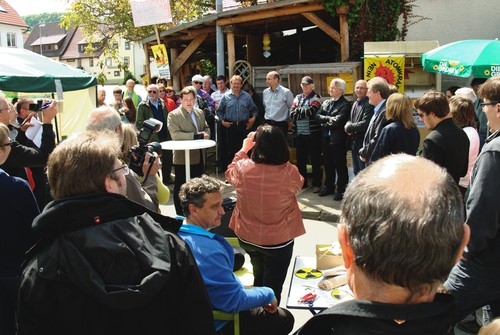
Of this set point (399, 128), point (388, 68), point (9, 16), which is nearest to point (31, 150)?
point (399, 128)

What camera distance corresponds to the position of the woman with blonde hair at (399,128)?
16.5 ft

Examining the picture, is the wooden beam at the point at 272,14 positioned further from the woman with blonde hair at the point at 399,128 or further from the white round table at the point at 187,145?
the woman with blonde hair at the point at 399,128

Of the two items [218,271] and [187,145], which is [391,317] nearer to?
[218,271]

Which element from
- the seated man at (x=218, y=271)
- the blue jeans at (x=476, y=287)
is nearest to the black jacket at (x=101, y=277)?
the seated man at (x=218, y=271)

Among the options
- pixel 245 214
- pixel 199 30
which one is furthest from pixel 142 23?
pixel 245 214

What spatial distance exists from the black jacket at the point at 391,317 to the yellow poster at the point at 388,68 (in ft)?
24.3

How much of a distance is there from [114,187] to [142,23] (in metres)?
9.93

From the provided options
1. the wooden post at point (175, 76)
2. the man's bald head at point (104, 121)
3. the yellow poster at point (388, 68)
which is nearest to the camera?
the man's bald head at point (104, 121)

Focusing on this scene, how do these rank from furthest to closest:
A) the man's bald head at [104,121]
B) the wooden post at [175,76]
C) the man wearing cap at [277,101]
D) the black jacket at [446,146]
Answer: the wooden post at [175,76], the man wearing cap at [277,101], the black jacket at [446,146], the man's bald head at [104,121]

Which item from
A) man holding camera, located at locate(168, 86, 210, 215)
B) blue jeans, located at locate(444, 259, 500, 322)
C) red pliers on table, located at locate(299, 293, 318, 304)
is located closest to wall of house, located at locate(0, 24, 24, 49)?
man holding camera, located at locate(168, 86, 210, 215)

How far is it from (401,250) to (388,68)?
24.7 feet

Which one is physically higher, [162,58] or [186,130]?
[162,58]

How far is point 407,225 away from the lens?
1.06 m

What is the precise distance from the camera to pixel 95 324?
161cm
